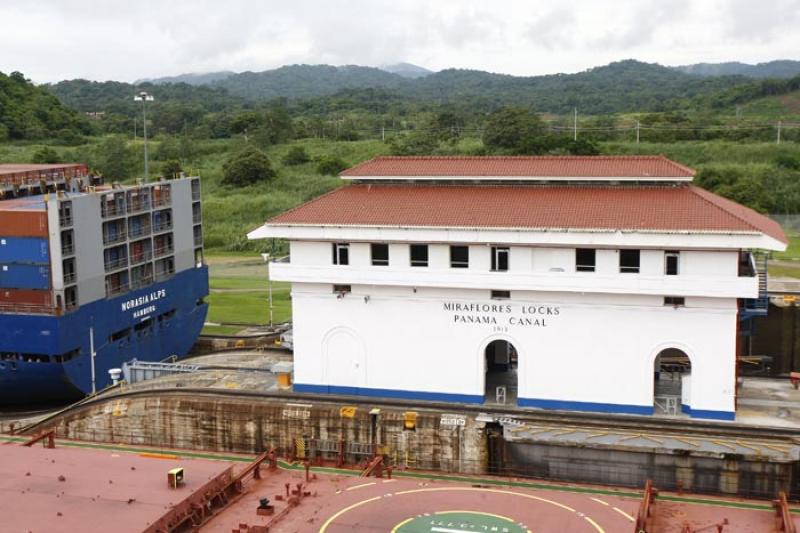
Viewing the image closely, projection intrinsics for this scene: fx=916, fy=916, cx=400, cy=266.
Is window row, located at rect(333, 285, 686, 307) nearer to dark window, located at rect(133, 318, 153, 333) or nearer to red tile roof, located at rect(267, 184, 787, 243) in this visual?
red tile roof, located at rect(267, 184, 787, 243)

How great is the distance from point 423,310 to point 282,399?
19.3 feet

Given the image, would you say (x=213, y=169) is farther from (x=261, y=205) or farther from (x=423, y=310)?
(x=423, y=310)

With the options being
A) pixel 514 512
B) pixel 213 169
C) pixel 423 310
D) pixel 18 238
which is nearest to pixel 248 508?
pixel 514 512

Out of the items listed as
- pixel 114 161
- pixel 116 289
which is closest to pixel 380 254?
pixel 116 289

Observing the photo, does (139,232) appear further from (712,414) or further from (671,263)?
(712,414)

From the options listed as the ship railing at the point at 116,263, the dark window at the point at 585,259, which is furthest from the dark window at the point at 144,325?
the dark window at the point at 585,259

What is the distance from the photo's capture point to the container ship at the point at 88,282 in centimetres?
3634

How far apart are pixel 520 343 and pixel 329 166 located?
6787 cm

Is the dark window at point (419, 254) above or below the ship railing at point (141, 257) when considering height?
above

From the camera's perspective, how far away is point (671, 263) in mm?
29312

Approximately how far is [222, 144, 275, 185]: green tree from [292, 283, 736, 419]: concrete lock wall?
209 feet

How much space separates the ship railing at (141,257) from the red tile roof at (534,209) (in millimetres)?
12009

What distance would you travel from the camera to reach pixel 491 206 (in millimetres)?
31750

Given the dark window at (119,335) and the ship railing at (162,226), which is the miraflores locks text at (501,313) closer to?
the dark window at (119,335)
